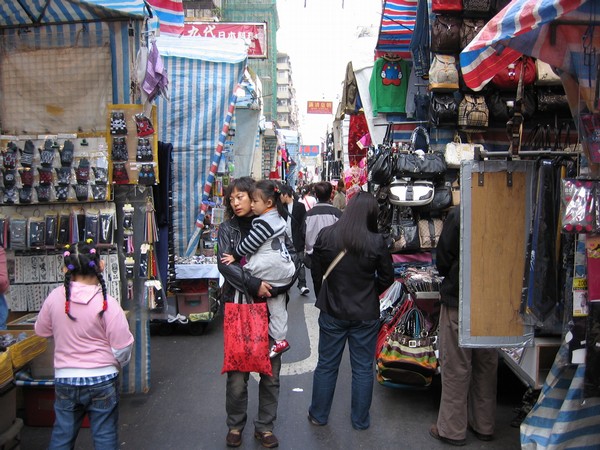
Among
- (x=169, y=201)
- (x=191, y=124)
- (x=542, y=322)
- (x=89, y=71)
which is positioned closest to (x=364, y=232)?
(x=542, y=322)

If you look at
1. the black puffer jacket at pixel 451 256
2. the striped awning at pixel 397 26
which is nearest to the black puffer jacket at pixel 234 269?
the black puffer jacket at pixel 451 256

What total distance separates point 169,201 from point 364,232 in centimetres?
240

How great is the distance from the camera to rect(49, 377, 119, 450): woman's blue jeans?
2.84 m

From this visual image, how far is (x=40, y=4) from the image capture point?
4.27 m

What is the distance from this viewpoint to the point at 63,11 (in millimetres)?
4297

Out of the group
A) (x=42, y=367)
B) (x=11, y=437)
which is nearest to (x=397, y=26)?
(x=42, y=367)

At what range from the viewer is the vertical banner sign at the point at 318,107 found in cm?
2938

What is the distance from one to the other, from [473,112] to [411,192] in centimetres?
117

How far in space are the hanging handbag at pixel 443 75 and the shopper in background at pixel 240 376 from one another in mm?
2807

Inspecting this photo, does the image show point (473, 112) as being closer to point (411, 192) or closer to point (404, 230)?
point (411, 192)

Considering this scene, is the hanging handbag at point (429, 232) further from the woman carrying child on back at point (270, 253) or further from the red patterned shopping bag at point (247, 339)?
the red patterned shopping bag at point (247, 339)

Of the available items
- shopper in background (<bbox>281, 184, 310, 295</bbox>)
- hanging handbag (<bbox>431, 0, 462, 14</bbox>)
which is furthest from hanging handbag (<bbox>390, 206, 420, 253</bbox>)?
hanging handbag (<bbox>431, 0, 462, 14</bbox>)

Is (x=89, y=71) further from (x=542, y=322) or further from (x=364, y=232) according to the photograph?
(x=542, y=322)

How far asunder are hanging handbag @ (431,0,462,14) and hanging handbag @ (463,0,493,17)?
72 millimetres
